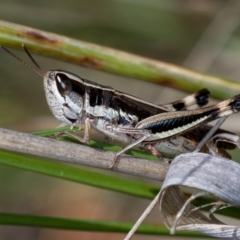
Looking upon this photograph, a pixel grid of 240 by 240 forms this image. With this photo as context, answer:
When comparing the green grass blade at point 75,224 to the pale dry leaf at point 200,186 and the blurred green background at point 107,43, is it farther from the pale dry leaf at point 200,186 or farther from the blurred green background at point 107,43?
the blurred green background at point 107,43

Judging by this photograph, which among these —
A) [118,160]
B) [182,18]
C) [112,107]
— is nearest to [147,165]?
[118,160]

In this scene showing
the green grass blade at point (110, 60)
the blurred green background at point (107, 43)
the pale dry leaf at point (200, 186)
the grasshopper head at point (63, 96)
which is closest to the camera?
the pale dry leaf at point (200, 186)

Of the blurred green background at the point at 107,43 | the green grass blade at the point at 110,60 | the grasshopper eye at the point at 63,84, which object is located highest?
the green grass blade at the point at 110,60

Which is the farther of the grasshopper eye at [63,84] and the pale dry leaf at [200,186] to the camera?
the grasshopper eye at [63,84]

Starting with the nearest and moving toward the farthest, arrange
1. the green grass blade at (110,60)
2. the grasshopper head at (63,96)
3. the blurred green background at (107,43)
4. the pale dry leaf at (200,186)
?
the pale dry leaf at (200,186), the green grass blade at (110,60), the grasshopper head at (63,96), the blurred green background at (107,43)

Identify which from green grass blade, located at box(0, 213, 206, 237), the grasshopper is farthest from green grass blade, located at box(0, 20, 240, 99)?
green grass blade, located at box(0, 213, 206, 237)

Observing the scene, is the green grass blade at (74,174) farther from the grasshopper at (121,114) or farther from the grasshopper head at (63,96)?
the grasshopper head at (63,96)

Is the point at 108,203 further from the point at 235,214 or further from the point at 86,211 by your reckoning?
the point at 235,214

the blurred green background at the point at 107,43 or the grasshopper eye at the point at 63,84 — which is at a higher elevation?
the grasshopper eye at the point at 63,84

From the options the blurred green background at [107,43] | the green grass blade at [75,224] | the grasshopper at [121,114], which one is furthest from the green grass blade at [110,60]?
the blurred green background at [107,43]

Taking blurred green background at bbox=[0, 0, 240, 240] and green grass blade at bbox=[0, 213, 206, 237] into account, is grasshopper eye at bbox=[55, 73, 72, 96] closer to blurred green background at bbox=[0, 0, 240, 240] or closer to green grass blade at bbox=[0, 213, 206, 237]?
green grass blade at bbox=[0, 213, 206, 237]
